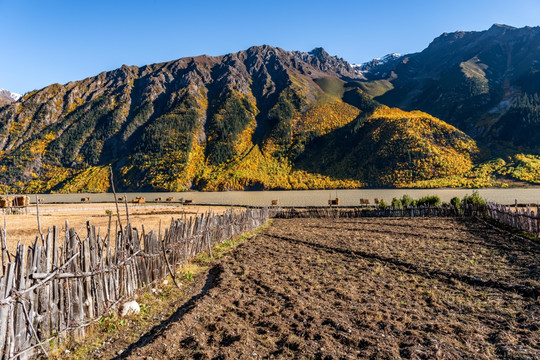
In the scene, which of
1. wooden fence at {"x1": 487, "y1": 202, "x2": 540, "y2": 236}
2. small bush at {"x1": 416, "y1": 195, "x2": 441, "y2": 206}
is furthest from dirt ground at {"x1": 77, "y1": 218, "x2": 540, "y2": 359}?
small bush at {"x1": 416, "y1": 195, "x2": 441, "y2": 206}

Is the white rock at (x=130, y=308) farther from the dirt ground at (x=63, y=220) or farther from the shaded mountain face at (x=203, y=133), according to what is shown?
the shaded mountain face at (x=203, y=133)

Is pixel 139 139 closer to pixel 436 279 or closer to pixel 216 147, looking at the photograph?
pixel 216 147

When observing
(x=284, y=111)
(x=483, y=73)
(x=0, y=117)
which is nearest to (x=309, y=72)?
(x=284, y=111)

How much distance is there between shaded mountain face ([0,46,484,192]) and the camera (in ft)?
279

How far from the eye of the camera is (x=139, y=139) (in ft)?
381

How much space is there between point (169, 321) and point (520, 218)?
18.5 meters

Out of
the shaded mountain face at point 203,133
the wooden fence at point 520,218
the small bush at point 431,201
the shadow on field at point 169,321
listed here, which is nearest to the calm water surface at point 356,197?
the shaded mountain face at point 203,133

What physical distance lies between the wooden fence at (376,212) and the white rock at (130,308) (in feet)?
79.6

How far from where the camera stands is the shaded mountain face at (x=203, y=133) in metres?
85.1

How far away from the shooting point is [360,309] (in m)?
6.97

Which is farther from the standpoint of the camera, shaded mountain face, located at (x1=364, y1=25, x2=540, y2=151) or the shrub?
shaded mountain face, located at (x1=364, y1=25, x2=540, y2=151)

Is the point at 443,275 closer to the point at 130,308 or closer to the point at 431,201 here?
the point at 130,308

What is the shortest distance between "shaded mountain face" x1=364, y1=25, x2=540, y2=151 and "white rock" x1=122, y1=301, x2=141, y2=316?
95364 millimetres

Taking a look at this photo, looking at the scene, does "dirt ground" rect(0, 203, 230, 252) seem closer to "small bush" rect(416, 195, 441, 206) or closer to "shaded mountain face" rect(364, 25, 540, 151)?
"small bush" rect(416, 195, 441, 206)
